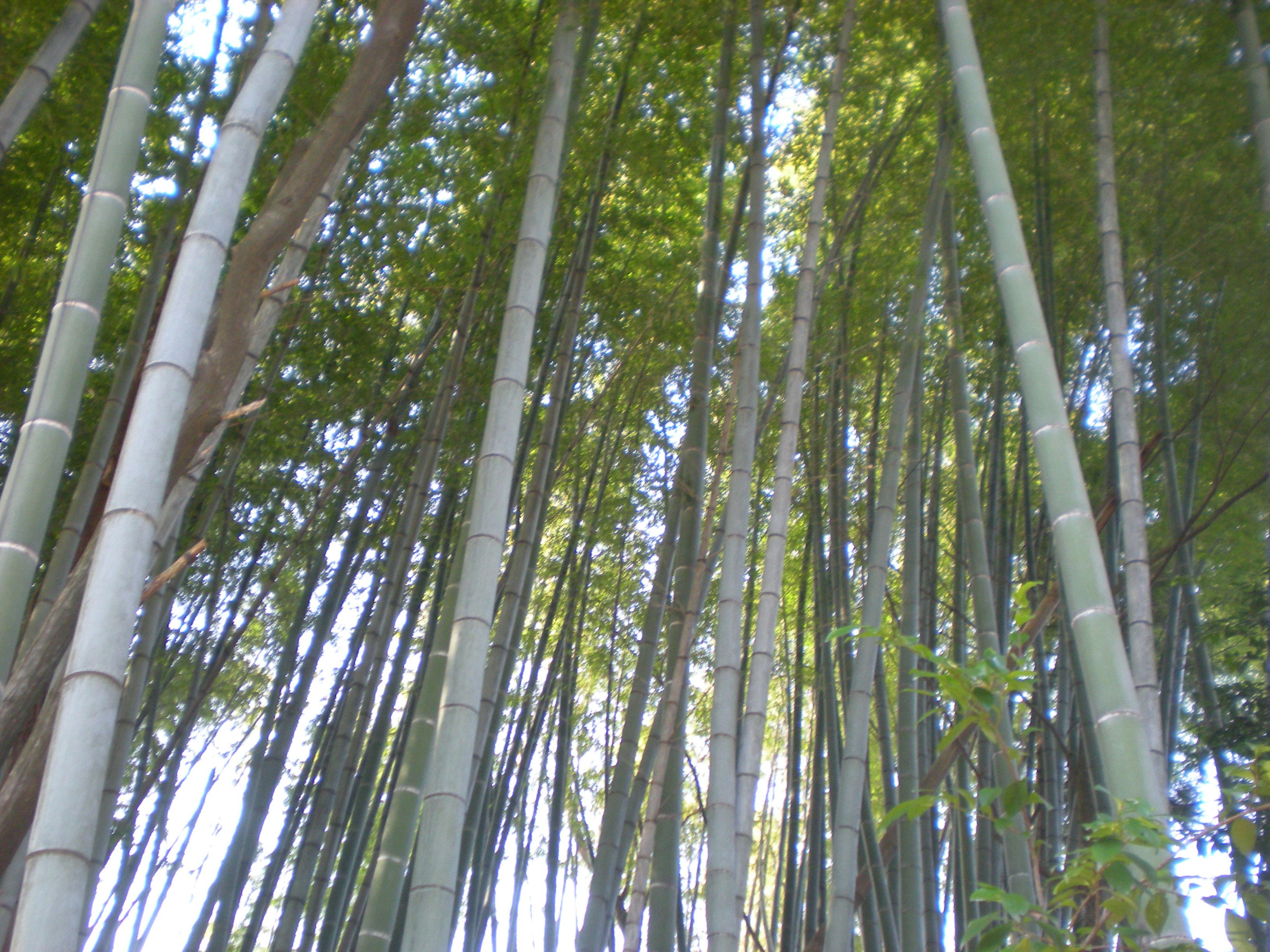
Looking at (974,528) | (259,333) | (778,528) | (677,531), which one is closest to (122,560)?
(259,333)

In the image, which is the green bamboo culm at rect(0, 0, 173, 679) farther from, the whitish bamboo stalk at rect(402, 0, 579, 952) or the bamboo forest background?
the whitish bamboo stalk at rect(402, 0, 579, 952)

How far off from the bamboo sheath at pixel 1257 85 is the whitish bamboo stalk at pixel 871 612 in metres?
1.03

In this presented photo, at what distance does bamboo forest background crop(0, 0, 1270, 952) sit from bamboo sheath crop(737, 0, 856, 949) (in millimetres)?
25

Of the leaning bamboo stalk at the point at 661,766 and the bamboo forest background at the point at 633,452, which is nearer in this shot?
the bamboo forest background at the point at 633,452

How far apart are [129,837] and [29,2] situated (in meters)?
3.07

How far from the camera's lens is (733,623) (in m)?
2.81

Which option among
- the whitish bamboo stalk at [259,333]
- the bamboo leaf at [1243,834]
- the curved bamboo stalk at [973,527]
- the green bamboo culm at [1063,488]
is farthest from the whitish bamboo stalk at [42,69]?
the bamboo leaf at [1243,834]

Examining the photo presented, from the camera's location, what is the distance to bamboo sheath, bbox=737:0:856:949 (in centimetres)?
272

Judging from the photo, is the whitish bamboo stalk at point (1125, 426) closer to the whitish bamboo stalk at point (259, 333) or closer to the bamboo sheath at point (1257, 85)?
the bamboo sheath at point (1257, 85)

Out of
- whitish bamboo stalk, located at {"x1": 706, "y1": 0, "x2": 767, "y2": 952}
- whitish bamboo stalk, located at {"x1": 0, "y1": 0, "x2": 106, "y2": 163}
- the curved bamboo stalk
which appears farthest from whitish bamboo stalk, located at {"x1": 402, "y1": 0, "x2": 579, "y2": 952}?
the curved bamboo stalk

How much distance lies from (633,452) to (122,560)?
4317 mm

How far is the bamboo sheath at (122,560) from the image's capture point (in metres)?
1.35

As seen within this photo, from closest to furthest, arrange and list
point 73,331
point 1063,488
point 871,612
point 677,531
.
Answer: point 73,331 < point 1063,488 < point 871,612 < point 677,531

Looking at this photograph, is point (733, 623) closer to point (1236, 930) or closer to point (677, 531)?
point (677, 531)
